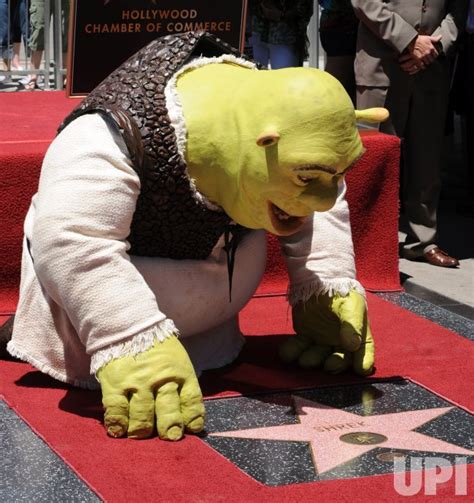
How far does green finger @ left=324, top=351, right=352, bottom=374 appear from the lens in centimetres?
366

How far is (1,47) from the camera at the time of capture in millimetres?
8711

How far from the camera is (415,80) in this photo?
521 centimetres

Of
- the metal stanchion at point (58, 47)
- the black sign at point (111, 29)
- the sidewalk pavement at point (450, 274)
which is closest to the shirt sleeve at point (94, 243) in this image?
the black sign at point (111, 29)

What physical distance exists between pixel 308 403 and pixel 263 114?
805 mm

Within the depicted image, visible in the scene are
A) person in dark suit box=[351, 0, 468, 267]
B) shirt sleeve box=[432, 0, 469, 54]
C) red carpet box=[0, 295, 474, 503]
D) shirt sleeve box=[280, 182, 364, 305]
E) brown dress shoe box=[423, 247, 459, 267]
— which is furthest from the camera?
brown dress shoe box=[423, 247, 459, 267]

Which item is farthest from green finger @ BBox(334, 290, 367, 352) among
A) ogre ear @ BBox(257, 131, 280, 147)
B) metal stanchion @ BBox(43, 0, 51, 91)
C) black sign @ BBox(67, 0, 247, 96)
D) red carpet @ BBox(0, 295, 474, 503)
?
metal stanchion @ BBox(43, 0, 51, 91)

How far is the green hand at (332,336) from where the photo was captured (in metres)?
3.60

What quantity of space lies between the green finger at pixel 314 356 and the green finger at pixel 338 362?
0.12 ft

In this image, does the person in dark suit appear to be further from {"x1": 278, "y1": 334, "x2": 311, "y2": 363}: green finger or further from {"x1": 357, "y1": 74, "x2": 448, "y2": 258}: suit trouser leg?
{"x1": 278, "y1": 334, "x2": 311, "y2": 363}: green finger

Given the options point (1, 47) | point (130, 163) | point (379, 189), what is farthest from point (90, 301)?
point (1, 47)

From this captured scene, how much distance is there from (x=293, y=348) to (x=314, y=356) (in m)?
0.07

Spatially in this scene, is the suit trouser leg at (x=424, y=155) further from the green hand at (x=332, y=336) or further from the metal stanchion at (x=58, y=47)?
the metal stanchion at (x=58, y=47)

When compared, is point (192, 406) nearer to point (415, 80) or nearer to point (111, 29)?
point (111, 29)

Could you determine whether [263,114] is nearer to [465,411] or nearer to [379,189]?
[465,411]
